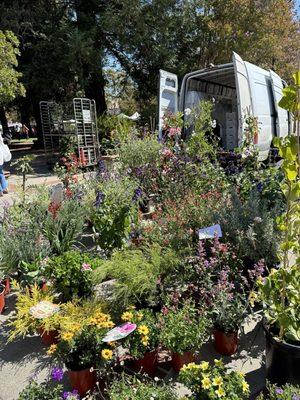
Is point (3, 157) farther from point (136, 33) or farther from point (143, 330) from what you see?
point (136, 33)

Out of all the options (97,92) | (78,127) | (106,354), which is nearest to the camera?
(106,354)

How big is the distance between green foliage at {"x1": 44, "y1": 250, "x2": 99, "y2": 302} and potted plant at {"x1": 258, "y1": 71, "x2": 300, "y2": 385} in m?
1.52

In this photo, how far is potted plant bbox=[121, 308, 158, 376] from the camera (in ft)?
7.63

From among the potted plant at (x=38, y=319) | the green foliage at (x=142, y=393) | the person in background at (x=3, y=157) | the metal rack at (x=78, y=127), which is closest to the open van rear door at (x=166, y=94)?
the metal rack at (x=78, y=127)

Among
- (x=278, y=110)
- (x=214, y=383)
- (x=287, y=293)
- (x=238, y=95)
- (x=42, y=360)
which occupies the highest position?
(x=238, y=95)

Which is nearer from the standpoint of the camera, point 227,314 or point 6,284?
point 227,314

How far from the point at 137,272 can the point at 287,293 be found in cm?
118

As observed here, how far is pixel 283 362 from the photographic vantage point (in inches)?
81.7

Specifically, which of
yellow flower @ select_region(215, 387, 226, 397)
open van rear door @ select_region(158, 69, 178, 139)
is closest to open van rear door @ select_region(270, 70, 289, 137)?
open van rear door @ select_region(158, 69, 178, 139)

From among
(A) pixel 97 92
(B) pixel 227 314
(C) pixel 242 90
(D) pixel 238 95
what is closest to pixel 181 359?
(B) pixel 227 314

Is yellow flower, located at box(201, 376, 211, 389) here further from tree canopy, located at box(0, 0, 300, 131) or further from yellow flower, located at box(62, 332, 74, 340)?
tree canopy, located at box(0, 0, 300, 131)

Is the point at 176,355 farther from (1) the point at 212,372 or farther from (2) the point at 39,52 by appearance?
(2) the point at 39,52

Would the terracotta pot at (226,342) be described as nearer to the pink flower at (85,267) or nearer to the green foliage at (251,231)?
the green foliage at (251,231)

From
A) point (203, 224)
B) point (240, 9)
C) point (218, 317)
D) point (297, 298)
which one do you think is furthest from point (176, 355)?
point (240, 9)
